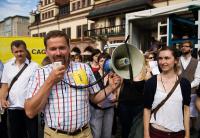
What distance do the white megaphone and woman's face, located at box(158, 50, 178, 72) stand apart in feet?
2.23

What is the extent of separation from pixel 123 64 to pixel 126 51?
166 mm

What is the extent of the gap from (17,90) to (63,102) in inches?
86.7

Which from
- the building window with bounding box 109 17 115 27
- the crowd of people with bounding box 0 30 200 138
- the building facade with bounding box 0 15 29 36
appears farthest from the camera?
the building facade with bounding box 0 15 29 36

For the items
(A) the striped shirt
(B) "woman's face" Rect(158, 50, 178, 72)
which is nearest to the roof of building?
(B) "woman's face" Rect(158, 50, 178, 72)

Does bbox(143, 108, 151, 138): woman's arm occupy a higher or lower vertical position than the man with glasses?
lower

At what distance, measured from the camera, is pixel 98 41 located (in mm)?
35594

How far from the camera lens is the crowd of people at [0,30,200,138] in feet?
8.31

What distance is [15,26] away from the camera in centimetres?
6856

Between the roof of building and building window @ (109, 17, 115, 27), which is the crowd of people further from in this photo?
building window @ (109, 17, 115, 27)

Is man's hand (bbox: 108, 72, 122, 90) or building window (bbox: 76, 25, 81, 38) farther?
building window (bbox: 76, 25, 81, 38)

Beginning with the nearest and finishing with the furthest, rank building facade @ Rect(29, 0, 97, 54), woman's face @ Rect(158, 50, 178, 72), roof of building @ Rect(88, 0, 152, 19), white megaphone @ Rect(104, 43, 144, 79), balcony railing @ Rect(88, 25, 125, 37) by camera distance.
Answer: white megaphone @ Rect(104, 43, 144, 79), woman's face @ Rect(158, 50, 178, 72), roof of building @ Rect(88, 0, 152, 19), balcony railing @ Rect(88, 25, 125, 37), building facade @ Rect(29, 0, 97, 54)

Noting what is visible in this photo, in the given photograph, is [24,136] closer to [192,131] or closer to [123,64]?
[123,64]

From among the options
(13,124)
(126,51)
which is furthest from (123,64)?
(13,124)

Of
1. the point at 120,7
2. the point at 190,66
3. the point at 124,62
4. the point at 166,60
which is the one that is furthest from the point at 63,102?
the point at 120,7
